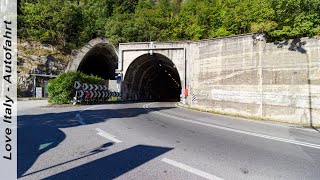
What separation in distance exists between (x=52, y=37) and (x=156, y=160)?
38674mm

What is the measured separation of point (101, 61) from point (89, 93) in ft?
78.1

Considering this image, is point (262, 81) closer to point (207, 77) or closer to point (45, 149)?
point (207, 77)

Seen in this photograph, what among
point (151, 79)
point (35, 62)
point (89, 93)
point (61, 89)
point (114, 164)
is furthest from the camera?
point (151, 79)

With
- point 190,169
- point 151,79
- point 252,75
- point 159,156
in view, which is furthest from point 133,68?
point 190,169

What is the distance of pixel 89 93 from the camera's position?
2288 centimetres

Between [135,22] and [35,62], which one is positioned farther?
[135,22]

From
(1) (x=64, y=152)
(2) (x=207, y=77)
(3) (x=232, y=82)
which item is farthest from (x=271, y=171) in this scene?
(2) (x=207, y=77)

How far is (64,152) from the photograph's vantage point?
5.58 m

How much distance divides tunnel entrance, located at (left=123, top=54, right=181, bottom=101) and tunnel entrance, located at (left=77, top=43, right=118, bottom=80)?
5.67 metres

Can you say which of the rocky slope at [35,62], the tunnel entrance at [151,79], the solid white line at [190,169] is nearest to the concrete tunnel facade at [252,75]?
the tunnel entrance at [151,79]

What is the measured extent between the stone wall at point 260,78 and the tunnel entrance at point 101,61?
21.4m

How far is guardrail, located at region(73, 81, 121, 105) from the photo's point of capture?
834 inches

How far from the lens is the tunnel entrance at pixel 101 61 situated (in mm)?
39656

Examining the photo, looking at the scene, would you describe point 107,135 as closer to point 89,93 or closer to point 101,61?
point 89,93
